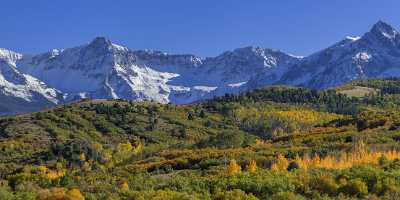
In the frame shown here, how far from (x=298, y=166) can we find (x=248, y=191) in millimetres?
24250

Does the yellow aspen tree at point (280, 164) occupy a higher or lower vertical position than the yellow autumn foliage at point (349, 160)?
lower

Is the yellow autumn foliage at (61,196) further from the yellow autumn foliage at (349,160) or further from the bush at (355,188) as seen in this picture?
the yellow autumn foliage at (349,160)

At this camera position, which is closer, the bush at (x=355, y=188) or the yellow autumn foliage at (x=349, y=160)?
the bush at (x=355, y=188)

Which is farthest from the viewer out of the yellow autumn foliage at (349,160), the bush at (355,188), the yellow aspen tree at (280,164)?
the yellow aspen tree at (280,164)

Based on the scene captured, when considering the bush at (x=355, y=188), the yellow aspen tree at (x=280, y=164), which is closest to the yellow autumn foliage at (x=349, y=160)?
the yellow aspen tree at (x=280, y=164)

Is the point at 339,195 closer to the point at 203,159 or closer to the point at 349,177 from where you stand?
the point at 349,177

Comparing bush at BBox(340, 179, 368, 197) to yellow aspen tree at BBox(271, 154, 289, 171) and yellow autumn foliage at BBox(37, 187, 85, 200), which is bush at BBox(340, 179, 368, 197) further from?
yellow aspen tree at BBox(271, 154, 289, 171)

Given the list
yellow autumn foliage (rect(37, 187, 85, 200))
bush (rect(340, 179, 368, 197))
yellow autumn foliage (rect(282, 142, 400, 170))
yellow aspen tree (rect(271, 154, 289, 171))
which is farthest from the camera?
yellow aspen tree (rect(271, 154, 289, 171))

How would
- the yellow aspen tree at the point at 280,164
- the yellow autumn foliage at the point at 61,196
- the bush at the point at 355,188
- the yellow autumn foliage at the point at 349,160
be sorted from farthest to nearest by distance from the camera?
the yellow aspen tree at the point at 280,164, the yellow autumn foliage at the point at 349,160, the bush at the point at 355,188, the yellow autumn foliage at the point at 61,196

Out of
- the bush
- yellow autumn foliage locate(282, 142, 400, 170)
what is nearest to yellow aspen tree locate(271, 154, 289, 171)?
yellow autumn foliage locate(282, 142, 400, 170)

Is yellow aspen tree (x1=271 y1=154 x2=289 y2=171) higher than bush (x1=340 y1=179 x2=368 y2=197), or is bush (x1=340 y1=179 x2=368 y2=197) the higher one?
bush (x1=340 y1=179 x2=368 y2=197)

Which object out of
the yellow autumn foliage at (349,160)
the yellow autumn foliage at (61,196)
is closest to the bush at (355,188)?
the yellow autumn foliage at (349,160)

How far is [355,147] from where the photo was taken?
94.9 meters

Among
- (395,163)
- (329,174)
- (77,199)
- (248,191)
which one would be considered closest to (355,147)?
(395,163)
